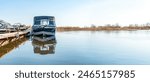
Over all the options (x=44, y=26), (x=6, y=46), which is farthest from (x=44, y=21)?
(x=6, y=46)

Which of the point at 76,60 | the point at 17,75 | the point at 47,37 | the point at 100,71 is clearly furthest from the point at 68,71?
the point at 47,37

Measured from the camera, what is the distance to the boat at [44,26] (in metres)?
15.9

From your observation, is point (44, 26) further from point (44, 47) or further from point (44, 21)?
point (44, 47)

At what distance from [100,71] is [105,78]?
0.68ft

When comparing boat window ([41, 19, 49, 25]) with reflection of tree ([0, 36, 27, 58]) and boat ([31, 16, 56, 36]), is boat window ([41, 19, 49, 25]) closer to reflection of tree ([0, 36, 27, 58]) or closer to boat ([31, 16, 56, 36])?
boat ([31, 16, 56, 36])

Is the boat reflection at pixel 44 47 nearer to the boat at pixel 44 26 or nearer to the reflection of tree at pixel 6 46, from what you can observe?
the boat at pixel 44 26

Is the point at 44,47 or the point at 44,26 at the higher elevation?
the point at 44,26

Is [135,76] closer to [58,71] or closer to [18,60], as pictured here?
[58,71]

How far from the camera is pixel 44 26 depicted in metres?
15.9

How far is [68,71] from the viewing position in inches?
173

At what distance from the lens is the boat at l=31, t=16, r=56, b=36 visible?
52.2ft

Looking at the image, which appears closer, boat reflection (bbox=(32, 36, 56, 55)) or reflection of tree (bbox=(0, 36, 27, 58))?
reflection of tree (bbox=(0, 36, 27, 58))

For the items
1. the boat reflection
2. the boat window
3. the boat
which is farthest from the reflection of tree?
the boat window

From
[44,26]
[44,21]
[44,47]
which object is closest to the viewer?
[44,47]
